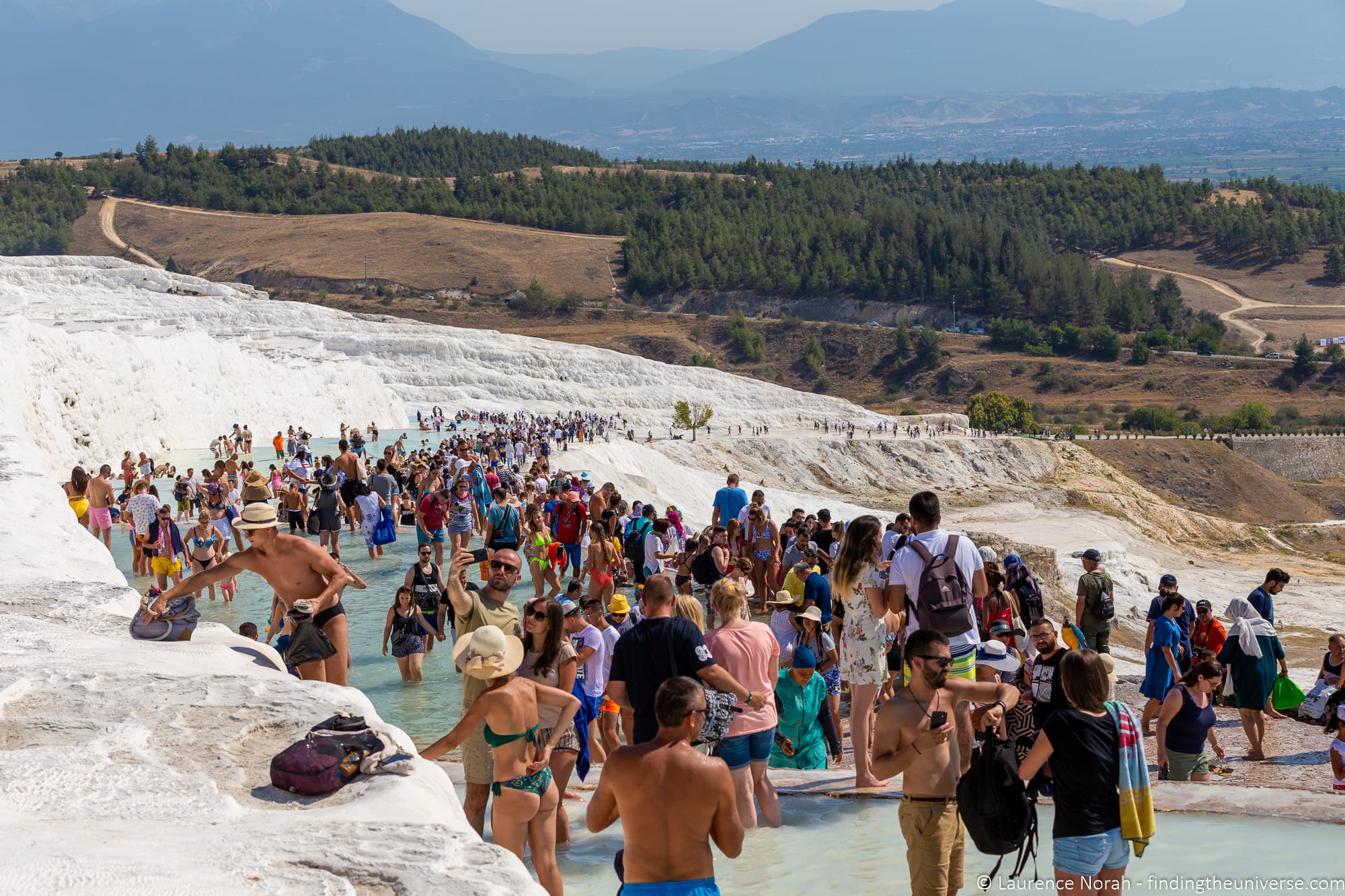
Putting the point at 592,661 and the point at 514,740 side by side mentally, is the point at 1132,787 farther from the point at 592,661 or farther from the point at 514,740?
the point at 592,661

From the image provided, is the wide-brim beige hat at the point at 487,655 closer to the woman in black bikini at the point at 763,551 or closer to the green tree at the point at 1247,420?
the woman in black bikini at the point at 763,551

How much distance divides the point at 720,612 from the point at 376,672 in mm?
5251

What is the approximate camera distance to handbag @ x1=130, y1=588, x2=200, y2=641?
25.1 ft

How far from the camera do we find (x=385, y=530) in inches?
635

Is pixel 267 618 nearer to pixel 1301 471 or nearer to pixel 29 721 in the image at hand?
pixel 29 721

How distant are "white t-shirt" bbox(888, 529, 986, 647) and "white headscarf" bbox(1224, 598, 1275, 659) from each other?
14.2 feet

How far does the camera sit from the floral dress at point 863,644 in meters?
7.63

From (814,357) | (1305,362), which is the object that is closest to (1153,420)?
(1305,362)

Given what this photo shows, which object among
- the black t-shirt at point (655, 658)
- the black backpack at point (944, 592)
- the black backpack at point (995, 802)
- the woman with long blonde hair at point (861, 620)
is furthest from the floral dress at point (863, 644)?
Answer: the black backpack at point (995, 802)

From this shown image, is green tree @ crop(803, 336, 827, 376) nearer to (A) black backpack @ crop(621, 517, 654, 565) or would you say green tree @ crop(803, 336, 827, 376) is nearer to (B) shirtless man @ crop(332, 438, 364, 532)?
(B) shirtless man @ crop(332, 438, 364, 532)

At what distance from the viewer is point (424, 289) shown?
4599 inches

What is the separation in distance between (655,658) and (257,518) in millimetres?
2467

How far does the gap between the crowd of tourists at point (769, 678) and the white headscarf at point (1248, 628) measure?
0.8 inches

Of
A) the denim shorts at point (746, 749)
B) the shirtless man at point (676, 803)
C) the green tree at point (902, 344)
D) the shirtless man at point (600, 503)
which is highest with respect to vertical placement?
the shirtless man at point (676, 803)
